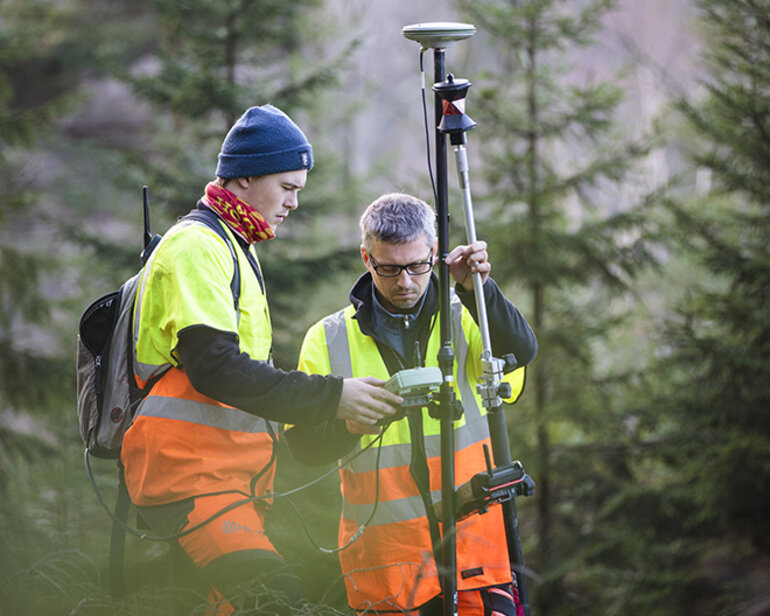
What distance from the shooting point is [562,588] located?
8172mm

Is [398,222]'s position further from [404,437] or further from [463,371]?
[404,437]

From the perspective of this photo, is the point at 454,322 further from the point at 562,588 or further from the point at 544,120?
the point at 562,588

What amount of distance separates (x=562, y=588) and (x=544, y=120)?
4.76 meters

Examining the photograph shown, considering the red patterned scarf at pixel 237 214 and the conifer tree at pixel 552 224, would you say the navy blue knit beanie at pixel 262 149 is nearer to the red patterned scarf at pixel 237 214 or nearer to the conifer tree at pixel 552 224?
the red patterned scarf at pixel 237 214

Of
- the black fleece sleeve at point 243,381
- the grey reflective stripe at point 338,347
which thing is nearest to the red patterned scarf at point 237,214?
the black fleece sleeve at point 243,381

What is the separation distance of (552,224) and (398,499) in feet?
18.7

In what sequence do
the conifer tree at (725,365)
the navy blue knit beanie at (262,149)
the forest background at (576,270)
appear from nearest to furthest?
the navy blue knit beanie at (262,149) < the conifer tree at (725,365) < the forest background at (576,270)

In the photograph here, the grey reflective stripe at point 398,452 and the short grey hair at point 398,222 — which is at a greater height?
the short grey hair at point 398,222

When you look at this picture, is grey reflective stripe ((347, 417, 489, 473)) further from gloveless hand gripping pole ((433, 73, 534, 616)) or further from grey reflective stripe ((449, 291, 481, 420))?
gloveless hand gripping pole ((433, 73, 534, 616))

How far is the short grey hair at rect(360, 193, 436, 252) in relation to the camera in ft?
9.41

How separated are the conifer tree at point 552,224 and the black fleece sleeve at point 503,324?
16.3 ft

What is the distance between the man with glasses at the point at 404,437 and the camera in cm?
278

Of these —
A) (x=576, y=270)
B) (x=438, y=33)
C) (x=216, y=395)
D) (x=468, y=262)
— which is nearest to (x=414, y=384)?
(x=468, y=262)

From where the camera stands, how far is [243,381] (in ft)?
7.39
